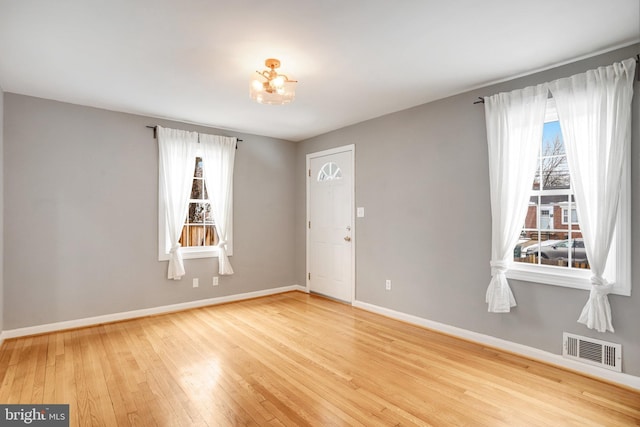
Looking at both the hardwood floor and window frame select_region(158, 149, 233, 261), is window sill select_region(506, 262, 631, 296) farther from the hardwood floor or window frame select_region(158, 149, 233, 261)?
window frame select_region(158, 149, 233, 261)

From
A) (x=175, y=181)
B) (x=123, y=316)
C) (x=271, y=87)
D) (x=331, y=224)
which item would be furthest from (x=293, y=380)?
(x=175, y=181)

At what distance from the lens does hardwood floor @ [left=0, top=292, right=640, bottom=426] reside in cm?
218

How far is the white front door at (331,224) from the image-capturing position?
16.1ft

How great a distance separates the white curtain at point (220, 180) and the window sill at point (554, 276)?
3673mm

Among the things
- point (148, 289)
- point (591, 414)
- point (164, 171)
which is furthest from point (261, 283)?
point (591, 414)

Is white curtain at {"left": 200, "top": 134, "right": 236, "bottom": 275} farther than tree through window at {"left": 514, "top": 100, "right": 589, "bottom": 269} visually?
Yes

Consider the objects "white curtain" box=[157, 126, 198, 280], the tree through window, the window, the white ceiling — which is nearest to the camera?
the white ceiling

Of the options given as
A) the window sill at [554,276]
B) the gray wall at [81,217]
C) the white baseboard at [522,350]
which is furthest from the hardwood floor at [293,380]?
the window sill at [554,276]

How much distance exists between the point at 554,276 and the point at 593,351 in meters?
0.63

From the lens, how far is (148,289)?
14.3 ft

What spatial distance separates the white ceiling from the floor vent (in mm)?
2331

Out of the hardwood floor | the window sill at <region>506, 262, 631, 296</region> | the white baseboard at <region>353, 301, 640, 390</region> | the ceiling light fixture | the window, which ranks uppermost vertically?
the ceiling light fixture

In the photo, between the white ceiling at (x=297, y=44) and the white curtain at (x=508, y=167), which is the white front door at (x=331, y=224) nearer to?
the white ceiling at (x=297, y=44)

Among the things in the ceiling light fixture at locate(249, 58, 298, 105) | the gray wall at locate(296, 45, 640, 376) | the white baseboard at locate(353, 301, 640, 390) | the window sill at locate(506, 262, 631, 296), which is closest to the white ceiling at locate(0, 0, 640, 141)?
the ceiling light fixture at locate(249, 58, 298, 105)
